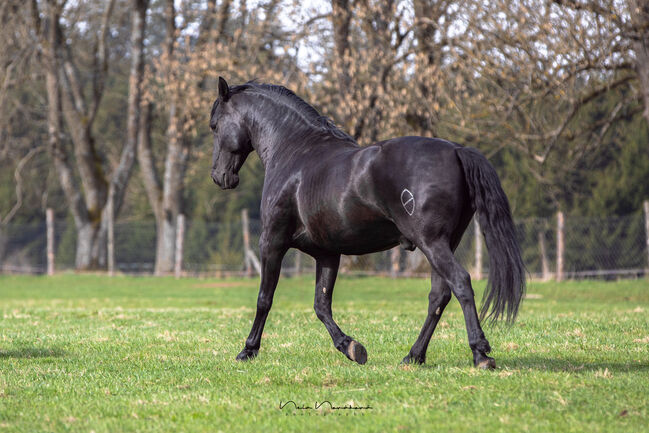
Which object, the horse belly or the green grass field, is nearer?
the green grass field

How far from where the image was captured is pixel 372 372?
18.1 ft

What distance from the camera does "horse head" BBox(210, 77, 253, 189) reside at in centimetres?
741

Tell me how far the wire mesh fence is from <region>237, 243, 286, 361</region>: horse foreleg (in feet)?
51.6

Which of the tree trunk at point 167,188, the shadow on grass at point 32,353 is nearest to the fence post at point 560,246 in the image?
the tree trunk at point 167,188

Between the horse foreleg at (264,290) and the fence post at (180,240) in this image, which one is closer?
the horse foreleg at (264,290)

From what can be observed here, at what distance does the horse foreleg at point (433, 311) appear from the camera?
605 cm

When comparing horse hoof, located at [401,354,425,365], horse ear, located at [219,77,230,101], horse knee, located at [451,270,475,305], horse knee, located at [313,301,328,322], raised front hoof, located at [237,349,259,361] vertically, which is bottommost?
raised front hoof, located at [237,349,259,361]

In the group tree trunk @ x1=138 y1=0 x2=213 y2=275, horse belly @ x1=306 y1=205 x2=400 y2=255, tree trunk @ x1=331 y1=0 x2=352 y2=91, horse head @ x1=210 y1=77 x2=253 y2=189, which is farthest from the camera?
tree trunk @ x1=138 y1=0 x2=213 y2=275

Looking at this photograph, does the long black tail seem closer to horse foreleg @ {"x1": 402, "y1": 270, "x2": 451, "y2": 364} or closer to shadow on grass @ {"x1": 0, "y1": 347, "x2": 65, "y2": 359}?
horse foreleg @ {"x1": 402, "y1": 270, "x2": 451, "y2": 364}

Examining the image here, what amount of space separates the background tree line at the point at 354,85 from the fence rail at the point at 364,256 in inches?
26.2

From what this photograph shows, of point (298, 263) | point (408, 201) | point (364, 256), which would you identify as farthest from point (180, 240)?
point (408, 201)

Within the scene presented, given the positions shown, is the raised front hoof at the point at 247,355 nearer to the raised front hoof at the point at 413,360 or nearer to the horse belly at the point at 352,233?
the horse belly at the point at 352,233

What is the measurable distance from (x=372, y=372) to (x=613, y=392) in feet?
5.17

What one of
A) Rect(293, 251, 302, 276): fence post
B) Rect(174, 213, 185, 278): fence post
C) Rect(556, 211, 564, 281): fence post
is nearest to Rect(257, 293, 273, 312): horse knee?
Rect(556, 211, 564, 281): fence post
